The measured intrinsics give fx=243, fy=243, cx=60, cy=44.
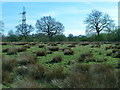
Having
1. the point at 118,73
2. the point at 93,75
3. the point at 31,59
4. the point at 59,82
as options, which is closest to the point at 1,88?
the point at 59,82

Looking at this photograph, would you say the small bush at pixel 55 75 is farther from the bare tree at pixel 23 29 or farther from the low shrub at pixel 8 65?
the bare tree at pixel 23 29

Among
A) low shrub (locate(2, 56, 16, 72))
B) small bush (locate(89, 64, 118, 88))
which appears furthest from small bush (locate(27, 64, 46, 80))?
small bush (locate(89, 64, 118, 88))

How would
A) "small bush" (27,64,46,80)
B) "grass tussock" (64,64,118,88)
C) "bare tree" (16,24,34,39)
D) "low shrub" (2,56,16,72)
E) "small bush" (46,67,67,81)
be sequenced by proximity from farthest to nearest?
"bare tree" (16,24,34,39) < "low shrub" (2,56,16,72) < "small bush" (27,64,46,80) < "small bush" (46,67,67,81) < "grass tussock" (64,64,118,88)

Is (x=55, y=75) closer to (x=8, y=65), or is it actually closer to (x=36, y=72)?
(x=36, y=72)

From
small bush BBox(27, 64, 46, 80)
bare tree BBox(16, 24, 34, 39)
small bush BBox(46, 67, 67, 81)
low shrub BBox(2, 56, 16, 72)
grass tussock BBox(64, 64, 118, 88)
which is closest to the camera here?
grass tussock BBox(64, 64, 118, 88)

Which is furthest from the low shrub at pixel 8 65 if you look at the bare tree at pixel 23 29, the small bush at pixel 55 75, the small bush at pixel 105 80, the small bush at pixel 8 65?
the bare tree at pixel 23 29

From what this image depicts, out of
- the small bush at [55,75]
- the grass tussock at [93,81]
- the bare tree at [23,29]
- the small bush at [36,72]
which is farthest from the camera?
the bare tree at [23,29]

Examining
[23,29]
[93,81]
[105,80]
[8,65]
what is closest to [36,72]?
[8,65]

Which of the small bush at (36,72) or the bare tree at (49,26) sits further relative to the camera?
the bare tree at (49,26)

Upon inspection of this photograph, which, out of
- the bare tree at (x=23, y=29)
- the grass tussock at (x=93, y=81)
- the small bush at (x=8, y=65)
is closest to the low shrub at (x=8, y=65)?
the small bush at (x=8, y=65)

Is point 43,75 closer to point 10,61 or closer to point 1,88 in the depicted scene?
point 1,88

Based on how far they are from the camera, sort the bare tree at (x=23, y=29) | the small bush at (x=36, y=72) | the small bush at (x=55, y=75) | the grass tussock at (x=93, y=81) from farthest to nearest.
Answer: the bare tree at (x=23, y=29)
the small bush at (x=36, y=72)
the small bush at (x=55, y=75)
the grass tussock at (x=93, y=81)

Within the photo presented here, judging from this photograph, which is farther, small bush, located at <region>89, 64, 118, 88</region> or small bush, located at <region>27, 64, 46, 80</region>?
small bush, located at <region>27, 64, 46, 80</region>

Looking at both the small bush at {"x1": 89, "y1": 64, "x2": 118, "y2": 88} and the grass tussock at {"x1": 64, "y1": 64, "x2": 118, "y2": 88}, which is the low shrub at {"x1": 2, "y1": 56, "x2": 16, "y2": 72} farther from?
the small bush at {"x1": 89, "y1": 64, "x2": 118, "y2": 88}
